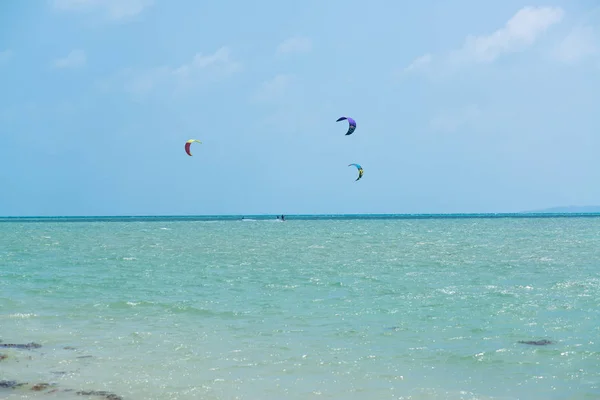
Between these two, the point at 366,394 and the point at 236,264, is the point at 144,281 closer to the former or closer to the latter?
the point at 236,264

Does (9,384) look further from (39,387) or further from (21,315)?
(21,315)

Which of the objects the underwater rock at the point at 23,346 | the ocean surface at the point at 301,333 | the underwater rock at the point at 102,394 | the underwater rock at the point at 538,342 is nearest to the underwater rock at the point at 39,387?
the ocean surface at the point at 301,333

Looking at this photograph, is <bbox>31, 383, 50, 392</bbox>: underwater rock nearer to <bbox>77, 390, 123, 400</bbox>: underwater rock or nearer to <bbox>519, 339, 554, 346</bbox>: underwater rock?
<bbox>77, 390, 123, 400</bbox>: underwater rock

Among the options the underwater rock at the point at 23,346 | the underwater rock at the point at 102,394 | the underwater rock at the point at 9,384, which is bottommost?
the underwater rock at the point at 102,394

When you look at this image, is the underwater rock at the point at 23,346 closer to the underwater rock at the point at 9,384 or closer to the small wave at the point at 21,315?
the underwater rock at the point at 9,384

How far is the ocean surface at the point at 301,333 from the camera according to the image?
10125 millimetres

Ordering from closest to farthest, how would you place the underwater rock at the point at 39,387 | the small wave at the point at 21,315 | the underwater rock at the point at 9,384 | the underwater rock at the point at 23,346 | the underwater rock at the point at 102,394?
the underwater rock at the point at 102,394
the underwater rock at the point at 39,387
the underwater rock at the point at 9,384
the underwater rock at the point at 23,346
the small wave at the point at 21,315

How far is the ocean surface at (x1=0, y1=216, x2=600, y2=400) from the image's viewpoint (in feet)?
33.2

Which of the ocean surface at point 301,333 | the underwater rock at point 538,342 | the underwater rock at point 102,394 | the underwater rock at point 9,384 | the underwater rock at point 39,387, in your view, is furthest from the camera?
the underwater rock at point 538,342

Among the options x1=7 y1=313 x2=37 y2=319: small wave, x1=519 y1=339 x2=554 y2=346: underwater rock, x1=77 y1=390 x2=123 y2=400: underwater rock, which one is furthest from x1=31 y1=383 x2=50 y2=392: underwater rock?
x1=519 y1=339 x2=554 y2=346: underwater rock

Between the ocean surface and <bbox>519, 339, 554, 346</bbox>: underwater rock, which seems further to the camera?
<bbox>519, 339, 554, 346</bbox>: underwater rock

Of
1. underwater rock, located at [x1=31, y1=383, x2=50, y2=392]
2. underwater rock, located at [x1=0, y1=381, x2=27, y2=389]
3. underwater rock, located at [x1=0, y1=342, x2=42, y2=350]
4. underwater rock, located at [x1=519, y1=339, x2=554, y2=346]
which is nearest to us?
underwater rock, located at [x1=31, y1=383, x2=50, y2=392]

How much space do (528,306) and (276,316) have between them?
21.2 ft

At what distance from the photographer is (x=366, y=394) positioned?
974 cm
